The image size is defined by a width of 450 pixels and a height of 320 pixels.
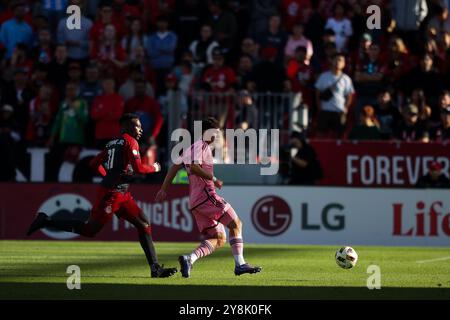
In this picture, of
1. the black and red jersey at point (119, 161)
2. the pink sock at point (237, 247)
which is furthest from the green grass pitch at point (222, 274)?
the black and red jersey at point (119, 161)

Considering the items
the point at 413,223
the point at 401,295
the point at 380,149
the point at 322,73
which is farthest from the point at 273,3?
the point at 401,295

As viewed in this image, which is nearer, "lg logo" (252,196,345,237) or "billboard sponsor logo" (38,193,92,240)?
"lg logo" (252,196,345,237)

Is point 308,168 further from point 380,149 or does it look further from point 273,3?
point 273,3

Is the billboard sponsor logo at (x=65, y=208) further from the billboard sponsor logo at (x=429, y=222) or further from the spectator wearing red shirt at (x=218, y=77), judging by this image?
the billboard sponsor logo at (x=429, y=222)

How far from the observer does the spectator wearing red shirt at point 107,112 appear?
75.2ft

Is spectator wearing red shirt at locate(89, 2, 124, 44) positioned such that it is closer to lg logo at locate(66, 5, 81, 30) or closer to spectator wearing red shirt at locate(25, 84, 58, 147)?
lg logo at locate(66, 5, 81, 30)

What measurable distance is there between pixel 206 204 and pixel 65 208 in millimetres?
8546

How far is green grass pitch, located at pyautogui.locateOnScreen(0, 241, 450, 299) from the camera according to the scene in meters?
12.8

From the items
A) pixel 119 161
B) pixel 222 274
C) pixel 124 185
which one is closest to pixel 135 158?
pixel 119 161

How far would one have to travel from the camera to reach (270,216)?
22.2 m

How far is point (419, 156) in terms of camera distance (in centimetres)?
2273

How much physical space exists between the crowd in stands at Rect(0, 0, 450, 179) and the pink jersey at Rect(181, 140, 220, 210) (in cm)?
860

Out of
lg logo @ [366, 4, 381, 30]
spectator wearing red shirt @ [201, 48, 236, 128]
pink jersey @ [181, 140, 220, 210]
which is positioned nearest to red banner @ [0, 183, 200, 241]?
spectator wearing red shirt @ [201, 48, 236, 128]

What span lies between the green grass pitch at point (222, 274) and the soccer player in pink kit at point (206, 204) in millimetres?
305
